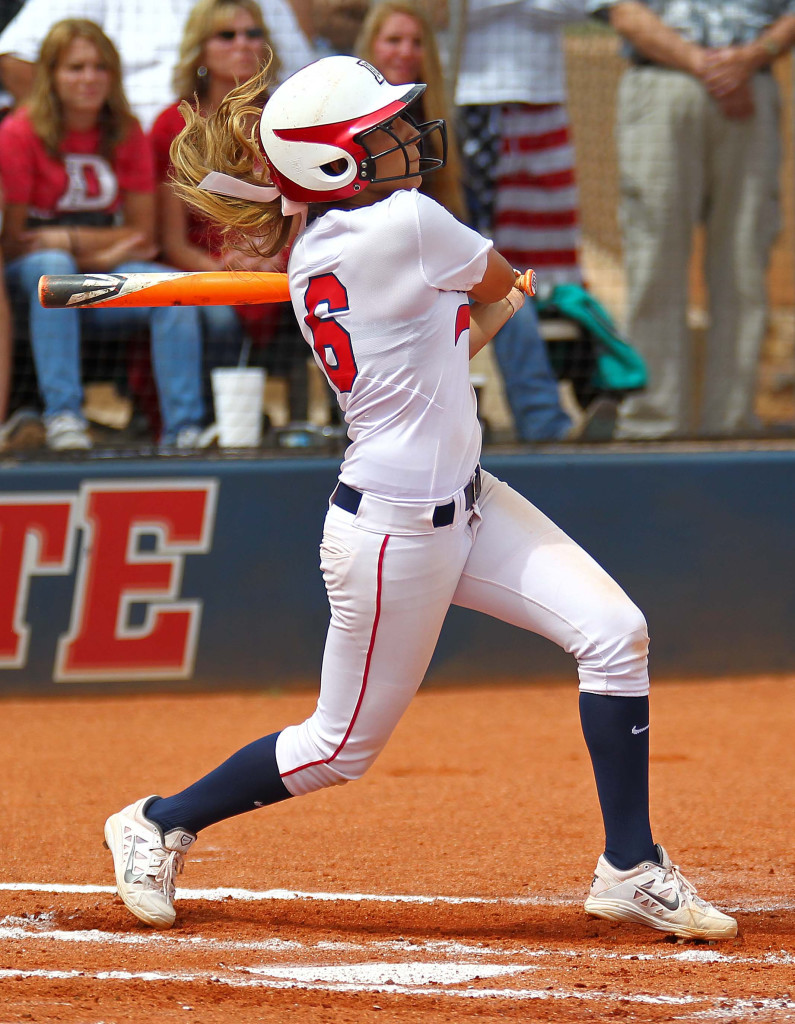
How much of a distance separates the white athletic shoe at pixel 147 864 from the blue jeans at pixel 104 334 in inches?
99.0

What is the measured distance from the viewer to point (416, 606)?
269 centimetres

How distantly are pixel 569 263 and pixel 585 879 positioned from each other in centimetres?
313

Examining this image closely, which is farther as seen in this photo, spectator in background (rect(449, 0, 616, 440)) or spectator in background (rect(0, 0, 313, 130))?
spectator in background (rect(449, 0, 616, 440))

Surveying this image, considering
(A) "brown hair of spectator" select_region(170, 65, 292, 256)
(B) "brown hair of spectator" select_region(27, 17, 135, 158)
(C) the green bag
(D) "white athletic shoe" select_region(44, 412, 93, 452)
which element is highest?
(B) "brown hair of spectator" select_region(27, 17, 135, 158)

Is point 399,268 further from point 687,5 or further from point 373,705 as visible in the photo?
point 687,5

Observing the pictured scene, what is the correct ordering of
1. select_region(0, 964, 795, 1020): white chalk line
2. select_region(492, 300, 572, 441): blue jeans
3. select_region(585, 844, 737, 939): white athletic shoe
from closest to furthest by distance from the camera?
select_region(0, 964, 795, 1020): white chalk line
select_region(585, 844, 737, 939): white athletic shoe
select_region(492, 300, 572, 441): blue jeans

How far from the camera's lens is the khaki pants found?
5.58 m

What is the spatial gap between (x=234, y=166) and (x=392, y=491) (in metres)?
0.76

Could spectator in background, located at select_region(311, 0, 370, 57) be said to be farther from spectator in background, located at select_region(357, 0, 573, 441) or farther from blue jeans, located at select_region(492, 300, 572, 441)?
blue jeans, located at select_region(492, 300, 572, 441)

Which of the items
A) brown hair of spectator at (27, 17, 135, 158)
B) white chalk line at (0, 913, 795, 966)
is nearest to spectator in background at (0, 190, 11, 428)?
brown hair of spectator at (27, 17, 135, 158)

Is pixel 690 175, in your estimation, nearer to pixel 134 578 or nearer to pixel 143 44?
pixel 143 44

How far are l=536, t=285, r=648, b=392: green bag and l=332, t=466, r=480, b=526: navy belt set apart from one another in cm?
281

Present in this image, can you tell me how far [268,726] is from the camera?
4.82 meters

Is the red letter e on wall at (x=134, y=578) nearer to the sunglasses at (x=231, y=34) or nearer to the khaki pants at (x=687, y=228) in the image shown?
the sunglasses at (x=231, y=34)
